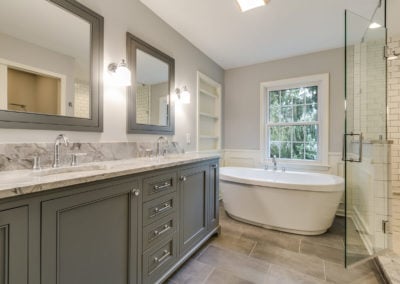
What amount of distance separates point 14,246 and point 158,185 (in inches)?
31.6

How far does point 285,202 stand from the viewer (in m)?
2.38

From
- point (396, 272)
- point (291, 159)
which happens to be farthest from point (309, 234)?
A: point (291, 159)

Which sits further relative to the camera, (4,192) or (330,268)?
(330,268)

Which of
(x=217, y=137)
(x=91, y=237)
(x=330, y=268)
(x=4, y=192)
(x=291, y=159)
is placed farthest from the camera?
(x=217, y=137)

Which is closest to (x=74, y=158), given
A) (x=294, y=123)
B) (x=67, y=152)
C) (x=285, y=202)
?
(x=67, y=152)

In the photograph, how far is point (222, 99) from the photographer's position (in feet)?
12.6

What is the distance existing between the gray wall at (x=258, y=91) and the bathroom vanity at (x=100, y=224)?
Answer: 2.08 metres

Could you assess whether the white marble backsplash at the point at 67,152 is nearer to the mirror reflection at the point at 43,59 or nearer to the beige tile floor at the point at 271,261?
the mirror reflection at the point at 43,59

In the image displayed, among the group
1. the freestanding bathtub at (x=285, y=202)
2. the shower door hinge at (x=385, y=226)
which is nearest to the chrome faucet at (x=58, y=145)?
the freestanding bathtub at (x=285, y=202)

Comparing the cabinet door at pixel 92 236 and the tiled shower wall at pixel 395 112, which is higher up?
Answer: the tiled shower wall at pixel 395 112

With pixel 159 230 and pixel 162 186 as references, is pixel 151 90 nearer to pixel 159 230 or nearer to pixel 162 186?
pixel 162 186

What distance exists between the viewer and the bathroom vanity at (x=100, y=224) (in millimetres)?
771

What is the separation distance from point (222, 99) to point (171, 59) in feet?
5.28

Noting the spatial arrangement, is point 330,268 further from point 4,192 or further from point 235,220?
point 4,192
